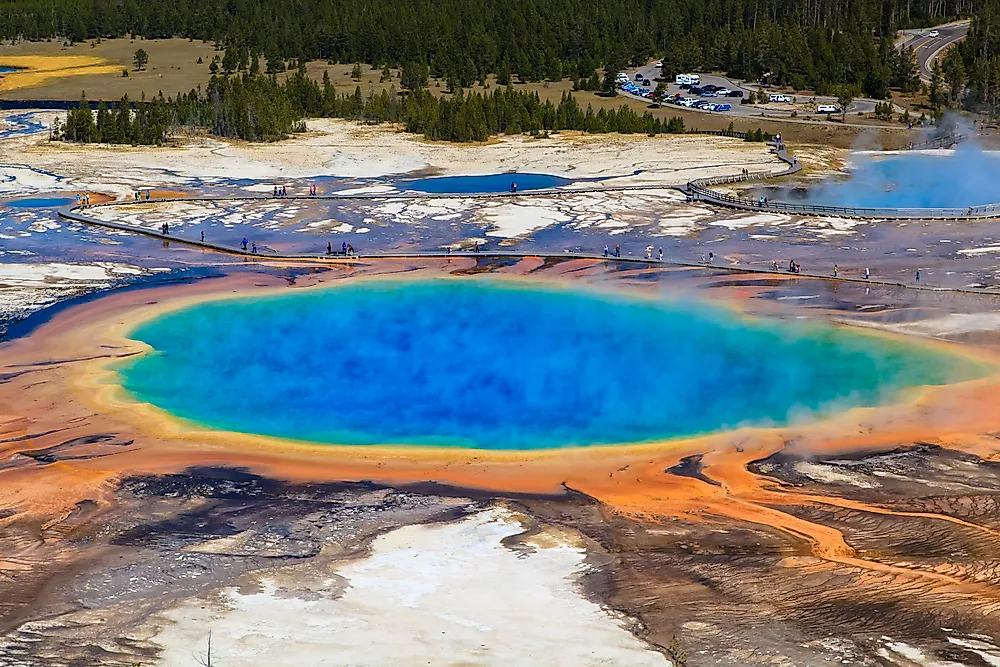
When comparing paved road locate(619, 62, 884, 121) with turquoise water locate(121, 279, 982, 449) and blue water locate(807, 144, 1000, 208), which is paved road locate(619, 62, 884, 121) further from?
turquoise water locate(121, 279, 982, 449)

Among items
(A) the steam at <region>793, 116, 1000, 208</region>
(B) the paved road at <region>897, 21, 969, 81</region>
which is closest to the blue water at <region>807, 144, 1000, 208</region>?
(A) the steam at <region>793, 116, 1000, 208</region>

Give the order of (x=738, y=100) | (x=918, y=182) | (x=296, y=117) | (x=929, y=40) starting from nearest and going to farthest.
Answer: (x=918, y=182)
(x=296, y=117)
(x=738, y=100)
(x=929, y=40)

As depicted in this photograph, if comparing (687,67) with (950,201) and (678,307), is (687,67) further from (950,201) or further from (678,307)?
(678,307)

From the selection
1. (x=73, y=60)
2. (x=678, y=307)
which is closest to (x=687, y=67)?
(x=73, y=60)

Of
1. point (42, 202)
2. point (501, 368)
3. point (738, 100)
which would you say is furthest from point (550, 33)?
point (501, 368)

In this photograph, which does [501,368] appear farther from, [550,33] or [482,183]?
[550,33]

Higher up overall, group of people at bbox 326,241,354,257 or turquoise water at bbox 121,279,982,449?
group of people at bbox 326,241,354,257

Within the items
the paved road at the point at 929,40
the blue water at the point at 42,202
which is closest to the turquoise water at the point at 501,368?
the blue water at the point at 42,202
